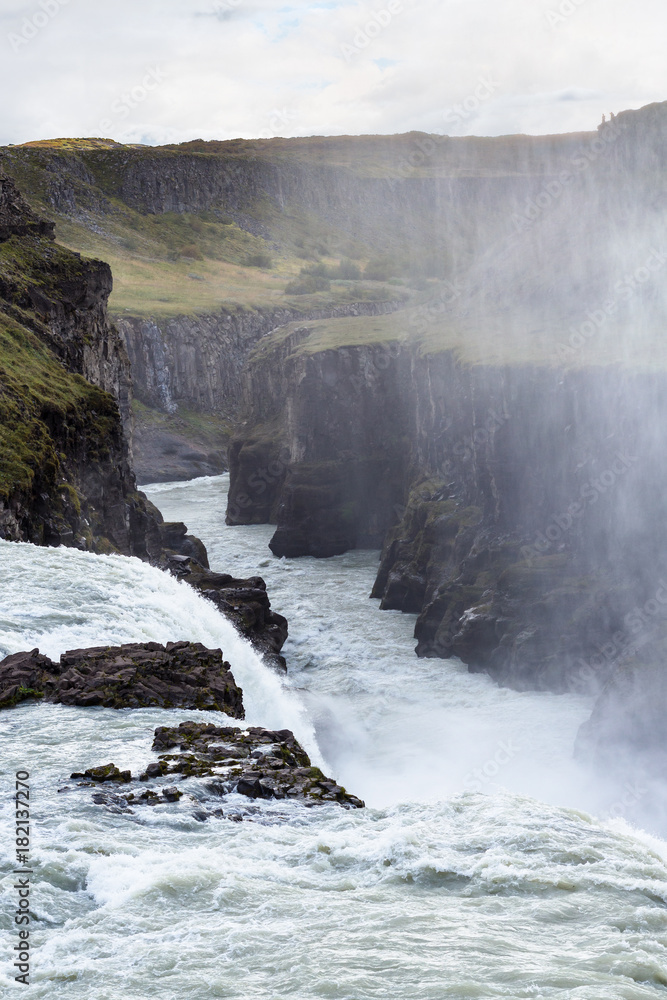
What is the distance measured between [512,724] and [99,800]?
80.2ft

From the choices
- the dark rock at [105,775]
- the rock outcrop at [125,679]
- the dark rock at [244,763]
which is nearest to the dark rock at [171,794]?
the dark rock at [244,763]

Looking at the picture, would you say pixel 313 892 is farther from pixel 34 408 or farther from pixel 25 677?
pixel 34 408

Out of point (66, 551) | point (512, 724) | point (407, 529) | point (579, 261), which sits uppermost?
point (579, 261)

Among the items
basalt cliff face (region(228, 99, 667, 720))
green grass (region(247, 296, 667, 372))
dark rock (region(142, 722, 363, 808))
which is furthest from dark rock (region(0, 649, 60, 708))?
green grass (region(247, 296, 667, 372))

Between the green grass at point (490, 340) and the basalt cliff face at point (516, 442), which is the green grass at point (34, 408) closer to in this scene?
the basalt cliff face at point (516, 442)

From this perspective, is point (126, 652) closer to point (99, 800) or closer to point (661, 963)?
point (99, 800)

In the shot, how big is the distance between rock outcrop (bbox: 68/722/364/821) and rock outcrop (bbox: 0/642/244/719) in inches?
82.3

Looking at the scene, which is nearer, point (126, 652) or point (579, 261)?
point (126, 652)

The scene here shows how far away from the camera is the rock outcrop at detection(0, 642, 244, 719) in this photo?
61.2 ft

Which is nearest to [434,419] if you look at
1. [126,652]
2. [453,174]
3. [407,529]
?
[407,529]

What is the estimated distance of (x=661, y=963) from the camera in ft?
33.0

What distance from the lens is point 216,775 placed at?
1527 centimetres

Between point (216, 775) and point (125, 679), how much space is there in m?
4.66

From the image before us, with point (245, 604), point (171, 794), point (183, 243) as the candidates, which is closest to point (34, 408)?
point (245, 604)
